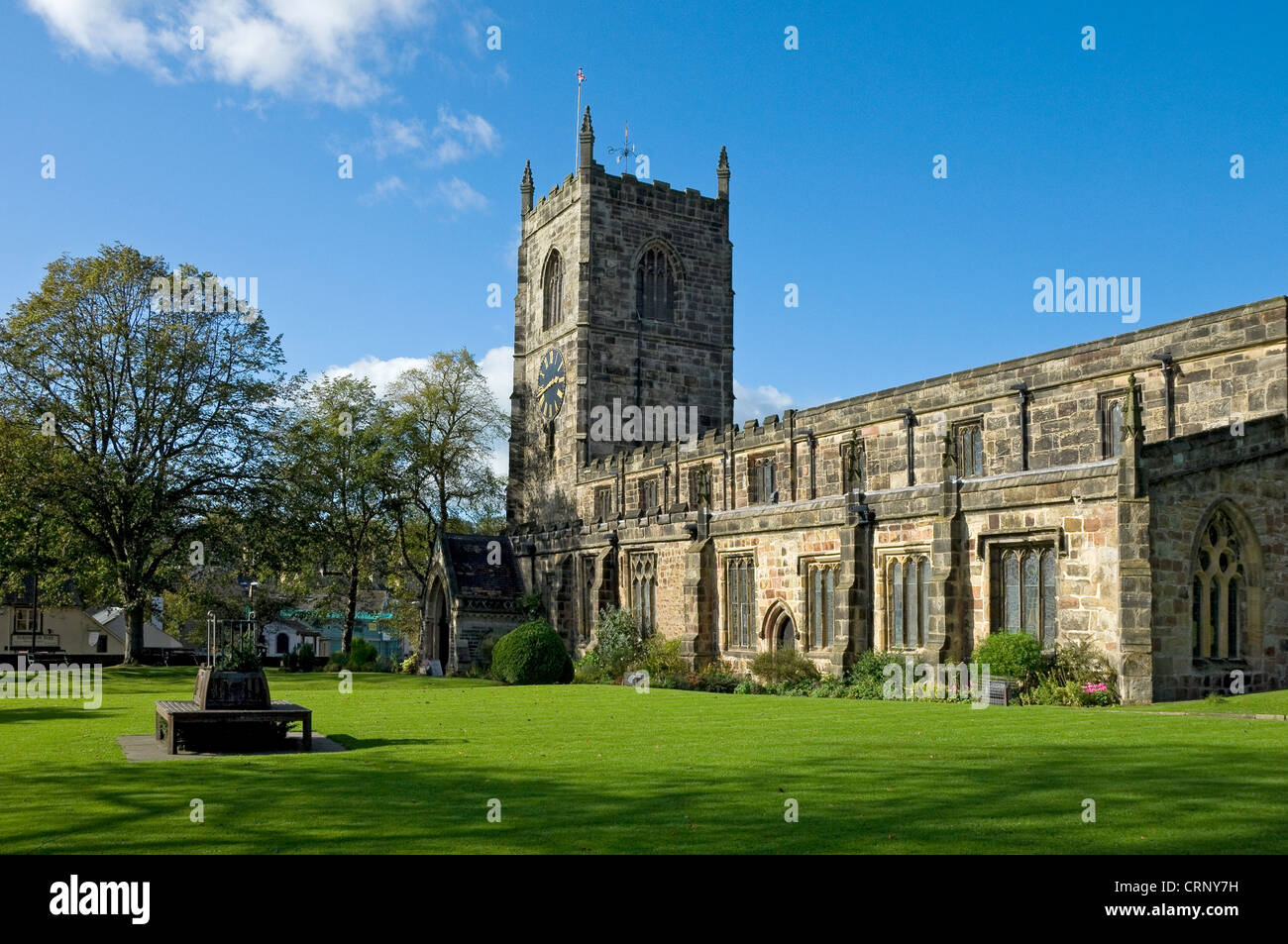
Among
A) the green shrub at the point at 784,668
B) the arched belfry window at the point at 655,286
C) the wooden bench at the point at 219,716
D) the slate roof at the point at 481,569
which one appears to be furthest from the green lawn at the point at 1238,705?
the arched belfry window at the point at 655,286

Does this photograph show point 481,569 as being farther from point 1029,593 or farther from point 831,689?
point 1029,593

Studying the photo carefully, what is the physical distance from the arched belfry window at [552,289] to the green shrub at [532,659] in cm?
2515

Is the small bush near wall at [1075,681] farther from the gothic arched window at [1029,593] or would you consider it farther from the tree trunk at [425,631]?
the tree trunk at [425,631]

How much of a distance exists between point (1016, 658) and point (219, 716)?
48.6ft

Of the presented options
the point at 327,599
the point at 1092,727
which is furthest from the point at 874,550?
the point at 327,599

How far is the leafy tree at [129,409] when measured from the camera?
43.4m

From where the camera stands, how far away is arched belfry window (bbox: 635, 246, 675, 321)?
2298 inches

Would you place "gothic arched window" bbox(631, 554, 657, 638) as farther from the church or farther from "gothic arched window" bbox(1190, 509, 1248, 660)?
"gothic arched window" bbox(1190, 509, 1248, 660)

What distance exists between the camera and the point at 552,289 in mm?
60875

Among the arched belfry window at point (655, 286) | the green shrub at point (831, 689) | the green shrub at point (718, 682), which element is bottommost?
the green shrub at point (718, 682)

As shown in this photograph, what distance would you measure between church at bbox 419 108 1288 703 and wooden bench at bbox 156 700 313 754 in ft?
48.2

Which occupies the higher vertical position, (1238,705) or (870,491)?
(870,491)

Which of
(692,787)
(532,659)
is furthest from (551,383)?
(692,787)

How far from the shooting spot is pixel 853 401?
39.0 metres
